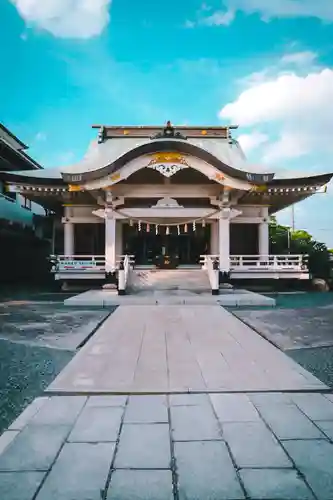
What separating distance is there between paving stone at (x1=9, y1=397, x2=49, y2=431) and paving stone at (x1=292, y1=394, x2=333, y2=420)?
234 centimetres

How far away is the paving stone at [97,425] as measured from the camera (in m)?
2.47

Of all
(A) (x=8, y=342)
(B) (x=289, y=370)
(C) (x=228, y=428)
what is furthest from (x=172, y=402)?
(A) (x=8, y=342)

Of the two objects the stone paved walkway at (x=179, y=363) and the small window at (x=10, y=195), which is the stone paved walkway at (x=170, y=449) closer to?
the stone paved walkway at (x=179, y=363)

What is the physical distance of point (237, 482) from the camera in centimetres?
195

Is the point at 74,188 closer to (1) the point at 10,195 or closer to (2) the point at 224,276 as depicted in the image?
(1) the point at 10,195

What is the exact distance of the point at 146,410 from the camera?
2.96 m

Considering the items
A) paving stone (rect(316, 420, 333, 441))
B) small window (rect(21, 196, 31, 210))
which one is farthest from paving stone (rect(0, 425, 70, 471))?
small window (rect(21, 196, 31, 210))

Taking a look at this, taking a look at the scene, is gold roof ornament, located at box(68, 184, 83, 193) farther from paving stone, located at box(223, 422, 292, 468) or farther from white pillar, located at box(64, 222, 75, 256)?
paving stone, located at box(223, 422, 292, 468)

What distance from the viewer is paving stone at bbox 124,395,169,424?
2785 millimetres

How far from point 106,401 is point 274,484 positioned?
1716 millimetres

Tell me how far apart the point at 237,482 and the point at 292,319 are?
619cm

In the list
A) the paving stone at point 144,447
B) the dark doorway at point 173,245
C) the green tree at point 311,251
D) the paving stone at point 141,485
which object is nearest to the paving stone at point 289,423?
the paving stone at point 144,447

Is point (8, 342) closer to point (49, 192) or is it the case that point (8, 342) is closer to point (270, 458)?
point (270, 458)

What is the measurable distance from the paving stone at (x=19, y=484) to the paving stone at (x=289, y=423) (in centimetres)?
167
